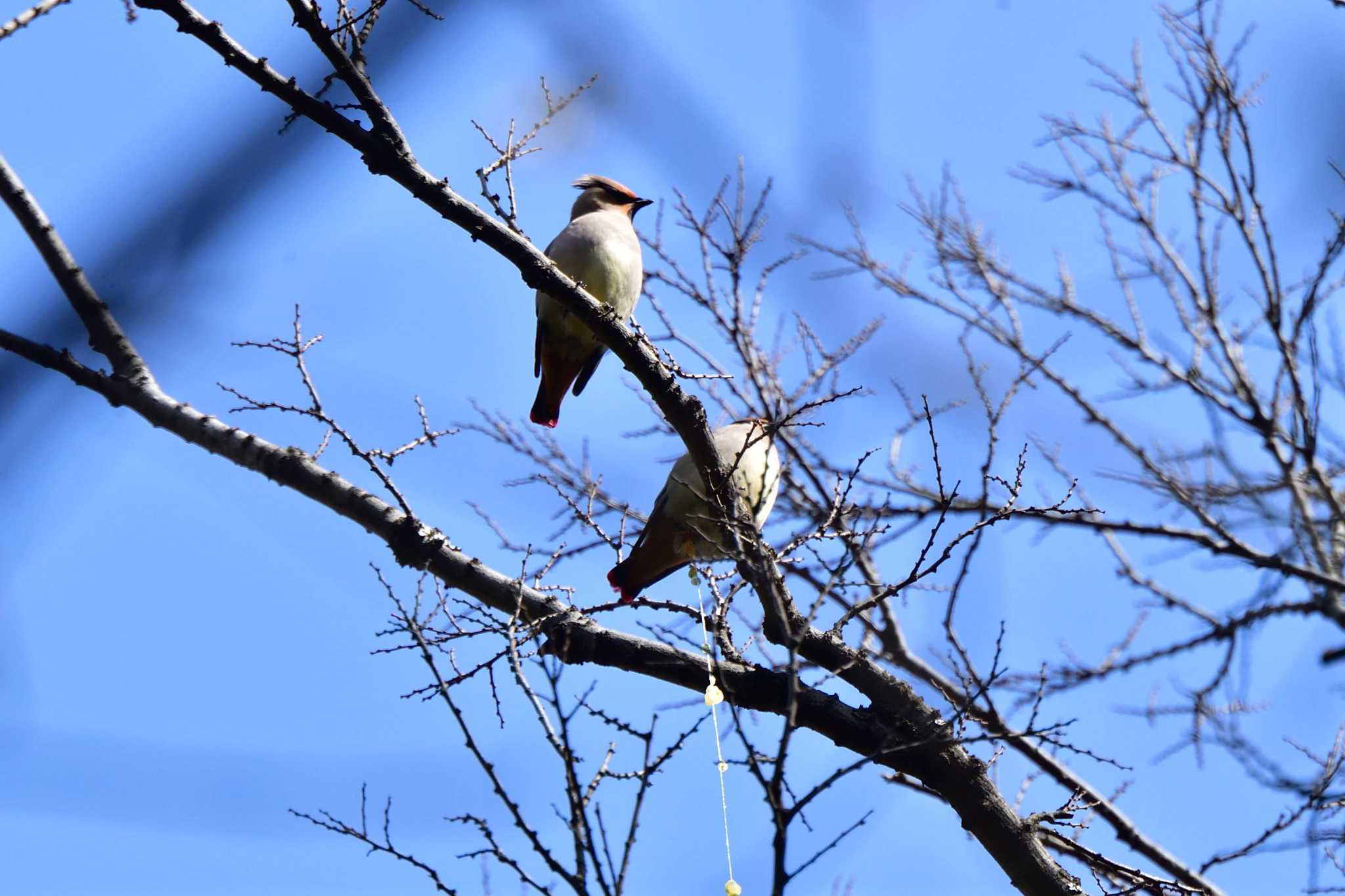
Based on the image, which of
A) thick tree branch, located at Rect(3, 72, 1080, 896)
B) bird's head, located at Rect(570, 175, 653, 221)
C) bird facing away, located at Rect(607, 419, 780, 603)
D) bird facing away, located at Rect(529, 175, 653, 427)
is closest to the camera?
thick tree branch, located at Rect(3, 72, 1080, 896)

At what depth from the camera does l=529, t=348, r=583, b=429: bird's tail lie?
16.8 feet

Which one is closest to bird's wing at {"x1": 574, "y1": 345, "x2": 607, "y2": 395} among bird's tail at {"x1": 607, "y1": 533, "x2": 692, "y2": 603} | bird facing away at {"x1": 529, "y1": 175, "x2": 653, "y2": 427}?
bird facing away at {"x1": 529, "y1": 175, "x2": 653, "y2": 427}

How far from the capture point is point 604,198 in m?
6.30

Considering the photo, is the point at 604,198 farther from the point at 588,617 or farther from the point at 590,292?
the point at 588,617

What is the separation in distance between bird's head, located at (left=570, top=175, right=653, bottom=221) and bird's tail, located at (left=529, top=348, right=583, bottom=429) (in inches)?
53.4

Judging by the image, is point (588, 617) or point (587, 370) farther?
point (587, 370)

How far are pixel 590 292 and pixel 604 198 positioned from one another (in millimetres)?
1435

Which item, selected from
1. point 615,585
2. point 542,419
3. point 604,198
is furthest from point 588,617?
point 604,198

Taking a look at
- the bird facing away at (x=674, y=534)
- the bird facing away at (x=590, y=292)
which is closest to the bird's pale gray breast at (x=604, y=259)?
the bird facing away at (x=590, y=292)

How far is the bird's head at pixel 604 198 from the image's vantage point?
627 centimetres

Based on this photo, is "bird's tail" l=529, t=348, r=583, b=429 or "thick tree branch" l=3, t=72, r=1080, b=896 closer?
"thick tree branch" l=3, t=72, r=1080, b=896

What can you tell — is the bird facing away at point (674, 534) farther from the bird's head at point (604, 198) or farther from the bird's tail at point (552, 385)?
the bird's head at point (604, 198)

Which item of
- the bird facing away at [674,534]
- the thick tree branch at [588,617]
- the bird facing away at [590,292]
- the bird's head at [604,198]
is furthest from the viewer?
the bird's head at [604,198]

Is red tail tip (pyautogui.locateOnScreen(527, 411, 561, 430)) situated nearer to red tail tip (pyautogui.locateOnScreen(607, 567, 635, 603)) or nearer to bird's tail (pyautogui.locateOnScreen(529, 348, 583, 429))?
bird's tail (pyautogui.locateOnScreen(529, 348, 583, 429))
